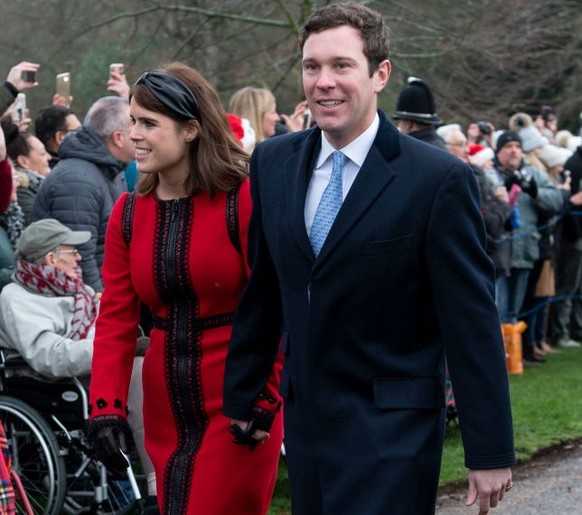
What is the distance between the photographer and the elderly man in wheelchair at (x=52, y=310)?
6.59 meters

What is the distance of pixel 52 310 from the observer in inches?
266

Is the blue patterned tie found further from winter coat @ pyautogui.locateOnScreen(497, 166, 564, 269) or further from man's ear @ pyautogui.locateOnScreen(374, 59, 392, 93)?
winter coat @ pyautogui.locateOnScreen(497, 166, 564, 269)

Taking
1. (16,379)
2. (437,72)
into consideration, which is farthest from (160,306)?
(437,72)

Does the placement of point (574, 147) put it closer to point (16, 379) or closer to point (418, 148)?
point (16, 379)

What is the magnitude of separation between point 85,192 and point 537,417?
13.9 ft

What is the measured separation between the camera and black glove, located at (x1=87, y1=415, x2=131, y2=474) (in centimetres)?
464

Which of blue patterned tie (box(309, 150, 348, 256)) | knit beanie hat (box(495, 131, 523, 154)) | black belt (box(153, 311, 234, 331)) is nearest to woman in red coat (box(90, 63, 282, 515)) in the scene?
black belt (box(153, 311, 234, 331))

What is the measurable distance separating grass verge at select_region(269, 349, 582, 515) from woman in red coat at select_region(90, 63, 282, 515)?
2501mm

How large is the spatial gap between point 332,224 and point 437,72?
15.2 m

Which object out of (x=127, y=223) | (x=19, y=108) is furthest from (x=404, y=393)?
(x=19, y=108)

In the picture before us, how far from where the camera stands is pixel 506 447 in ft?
12.3

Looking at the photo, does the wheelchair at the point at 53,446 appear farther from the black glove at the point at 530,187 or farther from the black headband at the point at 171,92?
the black glove at the point at 530,187

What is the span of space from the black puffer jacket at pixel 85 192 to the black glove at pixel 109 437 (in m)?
2.89

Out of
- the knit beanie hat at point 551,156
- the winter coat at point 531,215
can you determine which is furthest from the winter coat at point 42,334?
the knit beanie hat at point 551,156
